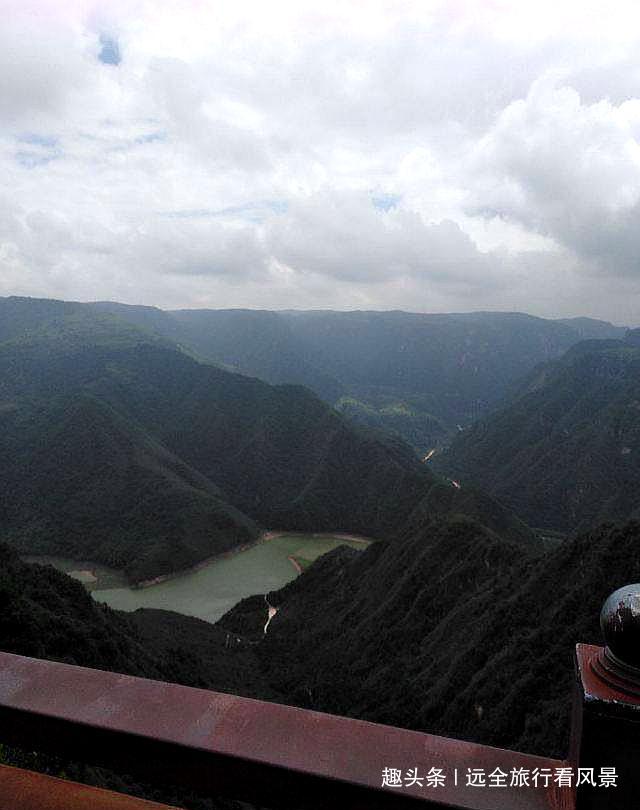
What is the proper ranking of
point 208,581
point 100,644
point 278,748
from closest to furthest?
point 278,748
point 100,644
point 208,581

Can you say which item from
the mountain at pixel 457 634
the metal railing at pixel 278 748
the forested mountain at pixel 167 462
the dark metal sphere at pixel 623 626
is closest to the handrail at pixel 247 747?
the metal railing at pixel 278 748

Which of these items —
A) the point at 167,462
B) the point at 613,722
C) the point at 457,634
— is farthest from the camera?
the point at 167,462

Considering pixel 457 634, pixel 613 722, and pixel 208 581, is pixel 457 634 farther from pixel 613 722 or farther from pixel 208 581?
pixel 208 581

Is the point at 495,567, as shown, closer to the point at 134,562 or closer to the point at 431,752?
the point at 431,752

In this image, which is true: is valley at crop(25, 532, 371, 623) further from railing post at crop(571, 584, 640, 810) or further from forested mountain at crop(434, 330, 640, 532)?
railing post at crop(571, 584, 640, 810)

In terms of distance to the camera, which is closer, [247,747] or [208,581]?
[247,747]

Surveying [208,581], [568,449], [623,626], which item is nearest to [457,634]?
[623,626]
